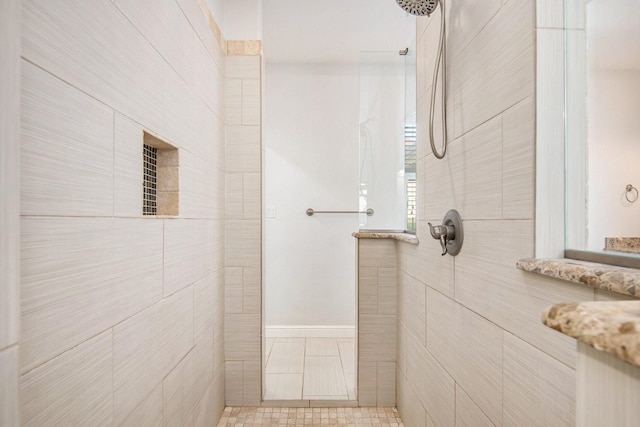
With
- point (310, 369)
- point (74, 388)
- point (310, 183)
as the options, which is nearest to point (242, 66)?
point (310, 183)

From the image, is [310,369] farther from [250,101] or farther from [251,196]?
[250,101]

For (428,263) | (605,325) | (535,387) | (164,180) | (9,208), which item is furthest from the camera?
(428,263)

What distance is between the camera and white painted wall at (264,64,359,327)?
3.24 m

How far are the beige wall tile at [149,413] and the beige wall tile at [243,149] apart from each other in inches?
47.6

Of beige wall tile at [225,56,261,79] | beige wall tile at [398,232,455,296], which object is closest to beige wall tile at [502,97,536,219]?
beige wall tile at [398,232,455,296]

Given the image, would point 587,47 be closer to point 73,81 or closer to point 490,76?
point 490,76

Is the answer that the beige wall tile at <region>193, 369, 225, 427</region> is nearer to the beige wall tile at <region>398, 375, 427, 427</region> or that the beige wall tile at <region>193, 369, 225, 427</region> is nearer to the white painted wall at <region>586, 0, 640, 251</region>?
the beige wall tile at <region>398, 375, 427, 427</region>

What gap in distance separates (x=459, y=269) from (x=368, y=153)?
4.44 ft

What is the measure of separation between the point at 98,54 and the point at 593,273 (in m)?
1.06

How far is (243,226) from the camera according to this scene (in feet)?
6.78

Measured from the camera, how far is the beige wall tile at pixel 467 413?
39.4 inches

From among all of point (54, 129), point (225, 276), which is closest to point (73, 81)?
point (54, 129)

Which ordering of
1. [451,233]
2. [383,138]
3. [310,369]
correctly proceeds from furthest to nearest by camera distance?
1. [310,369]
2. [383,138]
3. [451,233]

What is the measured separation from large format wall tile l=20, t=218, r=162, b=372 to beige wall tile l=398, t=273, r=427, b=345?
108cm
